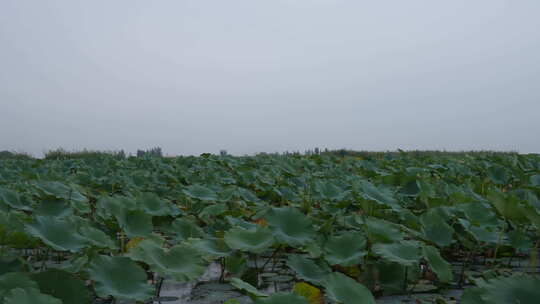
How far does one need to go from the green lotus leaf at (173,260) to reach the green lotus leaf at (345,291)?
16.4 inches

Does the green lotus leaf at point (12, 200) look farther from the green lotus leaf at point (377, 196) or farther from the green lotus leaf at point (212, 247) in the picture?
the green lotus leaf at point (377, 196)

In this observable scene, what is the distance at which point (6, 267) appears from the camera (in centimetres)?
125

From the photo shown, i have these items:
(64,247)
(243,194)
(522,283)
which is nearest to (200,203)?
(243,194)

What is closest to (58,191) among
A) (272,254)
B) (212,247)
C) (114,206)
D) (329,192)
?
(114,206)

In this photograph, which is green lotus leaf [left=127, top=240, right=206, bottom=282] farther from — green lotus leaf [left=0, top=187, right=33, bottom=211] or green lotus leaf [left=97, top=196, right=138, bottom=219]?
green lotus leaf [left=0, top=187, right=33, bottom=211]

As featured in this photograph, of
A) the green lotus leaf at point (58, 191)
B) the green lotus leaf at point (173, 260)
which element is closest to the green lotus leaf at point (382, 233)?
the green lotus leaf at point (173, 260)

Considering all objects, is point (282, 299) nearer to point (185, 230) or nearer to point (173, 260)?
point (173, 260)

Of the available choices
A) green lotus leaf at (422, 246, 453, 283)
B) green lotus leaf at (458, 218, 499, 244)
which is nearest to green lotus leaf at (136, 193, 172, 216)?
green lotus leaf at (422, 246, 453, 283)

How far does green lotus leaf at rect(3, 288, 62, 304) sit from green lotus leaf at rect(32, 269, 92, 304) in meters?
0.18

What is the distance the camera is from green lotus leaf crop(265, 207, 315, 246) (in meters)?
1.61

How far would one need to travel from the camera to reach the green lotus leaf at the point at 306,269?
1426 mm

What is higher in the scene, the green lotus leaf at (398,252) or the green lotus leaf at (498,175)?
the green lotus leaf at (498,175)

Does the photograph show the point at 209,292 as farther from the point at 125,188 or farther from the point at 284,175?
the point at 284,175

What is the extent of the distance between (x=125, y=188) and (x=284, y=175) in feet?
4.88
